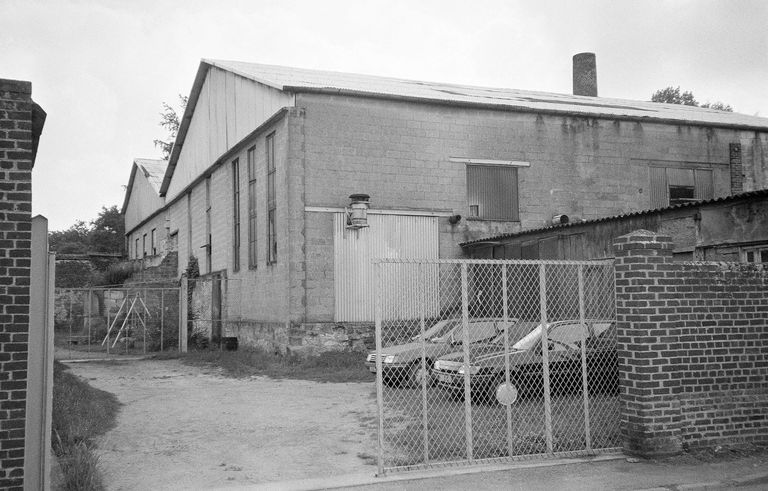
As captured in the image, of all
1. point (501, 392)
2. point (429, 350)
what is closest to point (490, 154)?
point (429, 350)

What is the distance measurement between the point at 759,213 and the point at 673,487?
29.2 ft

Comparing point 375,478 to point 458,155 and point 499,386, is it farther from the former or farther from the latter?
point 458,155

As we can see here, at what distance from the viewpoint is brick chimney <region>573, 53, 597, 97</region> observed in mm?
31125

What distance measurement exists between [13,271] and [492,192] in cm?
1650

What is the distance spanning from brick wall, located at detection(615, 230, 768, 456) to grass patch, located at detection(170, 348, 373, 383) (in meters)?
7.74

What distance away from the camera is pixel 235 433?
980 centimetres

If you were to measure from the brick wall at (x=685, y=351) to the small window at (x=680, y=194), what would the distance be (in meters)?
14.8

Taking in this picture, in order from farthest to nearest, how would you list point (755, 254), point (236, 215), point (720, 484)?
point (236, 215)
point (755, 254)
point (720, 484)

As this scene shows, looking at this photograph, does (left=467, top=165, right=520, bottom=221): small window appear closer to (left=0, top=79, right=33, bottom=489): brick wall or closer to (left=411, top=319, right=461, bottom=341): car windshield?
(left=411, top=319, right=461, bottom=341): car windshield

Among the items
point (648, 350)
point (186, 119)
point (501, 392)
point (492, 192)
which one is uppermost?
point (186, 119)

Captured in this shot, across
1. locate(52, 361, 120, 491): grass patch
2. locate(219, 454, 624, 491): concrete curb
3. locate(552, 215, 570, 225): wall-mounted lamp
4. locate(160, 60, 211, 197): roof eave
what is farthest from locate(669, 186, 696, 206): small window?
locate(52, 361, 120, 491): grass patch

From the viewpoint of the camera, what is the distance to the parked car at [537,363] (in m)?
10.1

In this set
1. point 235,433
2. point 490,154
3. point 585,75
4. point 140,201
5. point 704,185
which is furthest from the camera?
point 140,201

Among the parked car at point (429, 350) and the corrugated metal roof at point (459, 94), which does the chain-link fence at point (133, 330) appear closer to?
the corrugated metal roof at point (459, 94)
